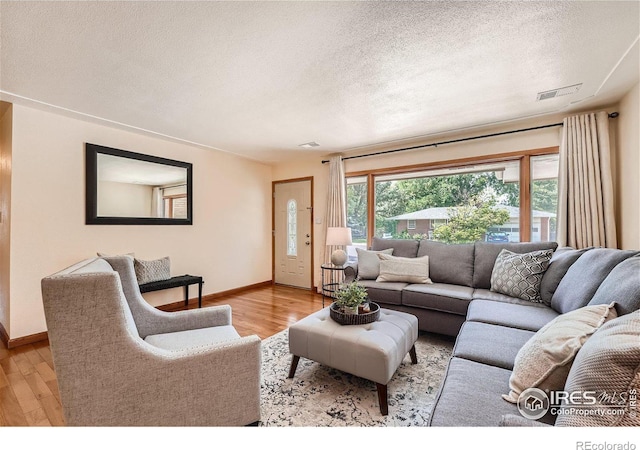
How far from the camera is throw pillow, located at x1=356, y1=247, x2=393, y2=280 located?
10.5 ft

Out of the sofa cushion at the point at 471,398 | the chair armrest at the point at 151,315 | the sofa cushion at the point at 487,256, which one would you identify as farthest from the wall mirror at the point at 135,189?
the sofa cushion at the point at 487,256

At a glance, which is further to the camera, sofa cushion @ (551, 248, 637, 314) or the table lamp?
the table lamp

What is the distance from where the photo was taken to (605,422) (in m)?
0.64

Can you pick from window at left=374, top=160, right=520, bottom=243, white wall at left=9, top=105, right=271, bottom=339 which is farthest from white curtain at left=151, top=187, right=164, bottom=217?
window at left=374, top=160, right=520, bottom=243

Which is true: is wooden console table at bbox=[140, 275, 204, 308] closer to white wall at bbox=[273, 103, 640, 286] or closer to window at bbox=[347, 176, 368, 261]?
white wall at bbox=[273, 103, 640, 286]

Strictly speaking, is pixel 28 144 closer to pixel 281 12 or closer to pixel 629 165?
pixel 281 12

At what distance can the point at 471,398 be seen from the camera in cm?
103

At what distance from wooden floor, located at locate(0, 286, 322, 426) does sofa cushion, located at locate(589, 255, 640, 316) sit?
8.41 feet

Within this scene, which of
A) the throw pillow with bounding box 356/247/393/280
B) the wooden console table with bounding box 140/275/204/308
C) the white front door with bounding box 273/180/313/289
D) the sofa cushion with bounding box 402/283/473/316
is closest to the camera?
the sofa cushion with bounding box 402/283/473/316

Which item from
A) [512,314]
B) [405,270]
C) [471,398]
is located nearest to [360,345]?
[471,398]

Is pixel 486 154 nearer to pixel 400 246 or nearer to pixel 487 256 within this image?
pixel 487 256

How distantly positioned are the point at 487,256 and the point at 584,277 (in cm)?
104

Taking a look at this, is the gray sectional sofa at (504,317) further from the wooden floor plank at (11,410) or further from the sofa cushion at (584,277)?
the wooden floor plank at (11,410)
